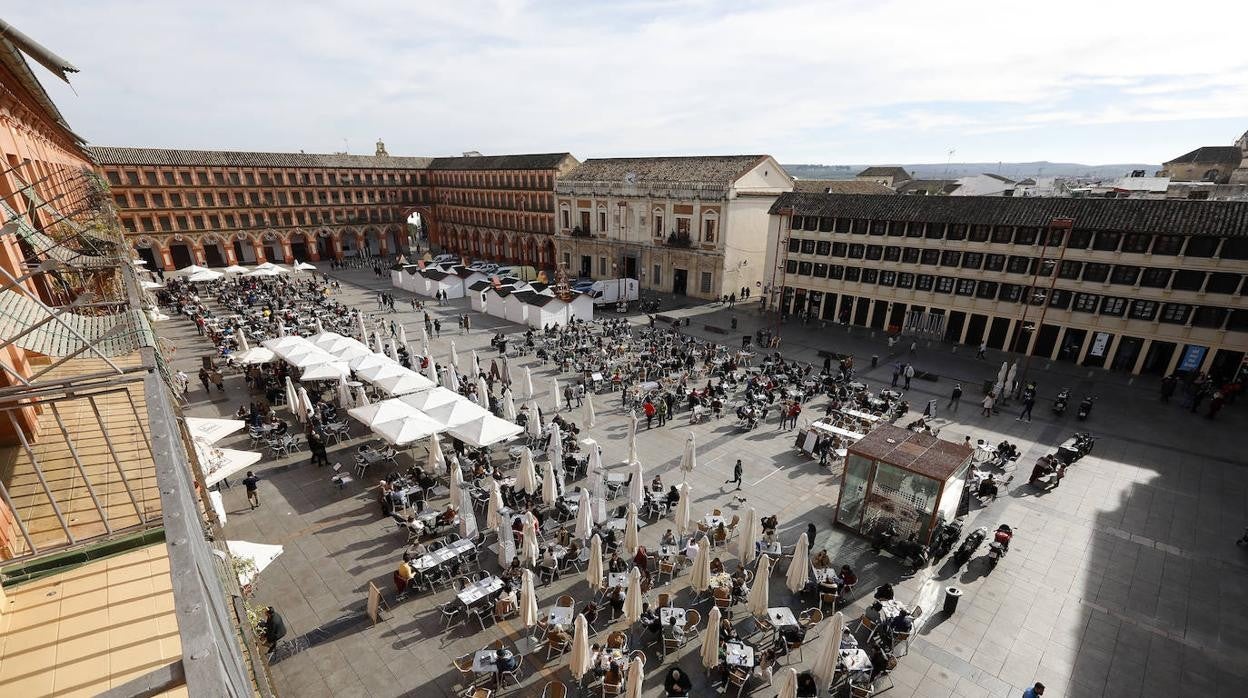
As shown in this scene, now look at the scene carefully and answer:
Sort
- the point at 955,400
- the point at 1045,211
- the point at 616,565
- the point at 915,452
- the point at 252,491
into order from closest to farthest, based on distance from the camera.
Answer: the point at 616,565, the point at 915,452, the point at 252,491, the point at 955,400, the point at 1045,211

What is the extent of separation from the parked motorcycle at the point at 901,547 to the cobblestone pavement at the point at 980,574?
1.13ft

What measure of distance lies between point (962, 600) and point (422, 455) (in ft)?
55.0

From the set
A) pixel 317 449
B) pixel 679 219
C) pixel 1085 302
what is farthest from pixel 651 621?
pixel 679 219

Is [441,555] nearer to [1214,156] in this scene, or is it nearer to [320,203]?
[320,203]

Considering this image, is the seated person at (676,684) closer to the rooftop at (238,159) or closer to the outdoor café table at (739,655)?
the outdoor café table at (739,655)

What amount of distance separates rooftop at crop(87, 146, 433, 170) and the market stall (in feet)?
217

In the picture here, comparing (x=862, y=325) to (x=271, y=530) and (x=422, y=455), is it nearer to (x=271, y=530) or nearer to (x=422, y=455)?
(x=422, y=455)

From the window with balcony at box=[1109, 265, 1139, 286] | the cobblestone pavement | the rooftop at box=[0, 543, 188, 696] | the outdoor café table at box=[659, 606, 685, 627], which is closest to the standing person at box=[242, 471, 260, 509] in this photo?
the cobblestone pavement

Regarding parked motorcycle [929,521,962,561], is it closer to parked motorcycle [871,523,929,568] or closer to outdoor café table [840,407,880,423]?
parked motorcycle [871,523,929,568]

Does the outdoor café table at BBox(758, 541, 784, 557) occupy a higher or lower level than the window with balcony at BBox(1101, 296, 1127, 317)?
lower

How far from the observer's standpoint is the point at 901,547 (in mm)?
14719

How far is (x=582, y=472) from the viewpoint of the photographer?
61.0ft

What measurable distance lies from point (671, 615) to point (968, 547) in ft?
28.0

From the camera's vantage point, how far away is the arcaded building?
85.7ft
